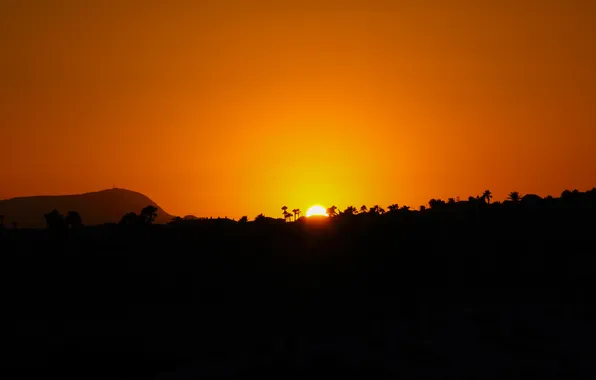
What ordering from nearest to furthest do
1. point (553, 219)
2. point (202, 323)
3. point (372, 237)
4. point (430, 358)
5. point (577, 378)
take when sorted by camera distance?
1. point (577, 378)
2. point (430, 358)
3. point (202, 323)
4. point (372, 237)
5. point (553, 219)

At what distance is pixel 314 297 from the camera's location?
5856 centimetres

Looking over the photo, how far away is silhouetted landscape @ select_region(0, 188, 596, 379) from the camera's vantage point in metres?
43.0

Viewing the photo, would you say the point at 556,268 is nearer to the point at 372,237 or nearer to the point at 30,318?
the point at 372,237

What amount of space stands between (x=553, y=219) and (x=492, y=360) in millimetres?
36116

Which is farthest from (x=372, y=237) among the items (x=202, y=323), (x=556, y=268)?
(x=202, y=323)

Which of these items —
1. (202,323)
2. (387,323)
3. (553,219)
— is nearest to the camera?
(387,323)

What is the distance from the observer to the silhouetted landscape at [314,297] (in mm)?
43000

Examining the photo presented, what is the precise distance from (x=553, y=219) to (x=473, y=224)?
901 cm

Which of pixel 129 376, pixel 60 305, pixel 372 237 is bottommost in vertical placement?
pixel 129 376

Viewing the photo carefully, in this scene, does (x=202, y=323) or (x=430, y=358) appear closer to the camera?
(x=430, y=358)

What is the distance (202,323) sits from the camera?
179 ft

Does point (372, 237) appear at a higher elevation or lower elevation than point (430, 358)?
higher

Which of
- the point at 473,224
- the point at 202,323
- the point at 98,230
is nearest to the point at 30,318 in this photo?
the point at 202,323

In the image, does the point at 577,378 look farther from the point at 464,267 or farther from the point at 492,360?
the point at 464,267
